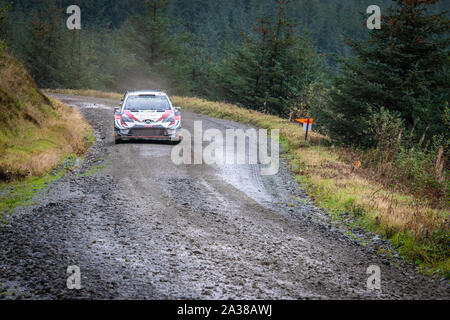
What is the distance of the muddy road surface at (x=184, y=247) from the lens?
4305mm

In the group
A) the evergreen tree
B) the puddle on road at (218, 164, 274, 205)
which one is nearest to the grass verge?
the puddle on road at (218, 164, 274, 205)

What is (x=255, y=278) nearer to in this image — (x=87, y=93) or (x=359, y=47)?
(x=359, y=47)

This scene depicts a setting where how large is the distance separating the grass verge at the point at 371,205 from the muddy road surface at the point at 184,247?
385 mm

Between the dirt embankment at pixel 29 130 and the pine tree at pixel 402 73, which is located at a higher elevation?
the pine tree at pixel 402 73

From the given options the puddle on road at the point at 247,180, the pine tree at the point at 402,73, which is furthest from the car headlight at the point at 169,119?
the pine tree at the point at 402,73

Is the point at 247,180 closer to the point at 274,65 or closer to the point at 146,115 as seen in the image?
the point at 146,115

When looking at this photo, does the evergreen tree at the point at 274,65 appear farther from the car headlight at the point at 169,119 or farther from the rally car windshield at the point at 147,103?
the car headlight at the point at 169,119

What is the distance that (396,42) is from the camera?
44.2 ft

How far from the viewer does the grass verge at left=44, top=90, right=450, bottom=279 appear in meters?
5.61

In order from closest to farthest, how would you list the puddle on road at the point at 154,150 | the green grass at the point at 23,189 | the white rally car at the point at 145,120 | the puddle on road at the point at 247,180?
the green grass at the point at 23,189
the puddle on road at the point at 247,180
the puddle on road at the point at 154,150
the white rally car at the point at 145,120

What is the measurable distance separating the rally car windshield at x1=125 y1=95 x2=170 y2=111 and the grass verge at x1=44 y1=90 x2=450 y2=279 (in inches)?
189

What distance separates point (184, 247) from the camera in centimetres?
545

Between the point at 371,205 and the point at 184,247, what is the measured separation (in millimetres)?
4094

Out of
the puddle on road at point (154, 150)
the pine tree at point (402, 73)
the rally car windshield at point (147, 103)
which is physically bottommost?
the puddle on road at point (154, 150)
